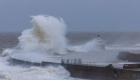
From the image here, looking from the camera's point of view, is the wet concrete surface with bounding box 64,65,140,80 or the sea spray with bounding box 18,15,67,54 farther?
the sea spray with bounding box 18,15,67,54

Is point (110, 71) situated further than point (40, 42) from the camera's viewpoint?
No

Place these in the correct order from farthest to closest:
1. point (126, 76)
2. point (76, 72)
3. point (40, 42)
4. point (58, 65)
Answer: point (40, 42) < point (58, 65) < point (76, 72) < point (126, 76)

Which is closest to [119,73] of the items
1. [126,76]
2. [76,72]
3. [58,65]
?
[126,76]

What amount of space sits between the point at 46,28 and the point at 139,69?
3917 centimetres

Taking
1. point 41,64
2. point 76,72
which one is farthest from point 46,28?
point 76,72

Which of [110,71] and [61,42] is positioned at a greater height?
[61,42]

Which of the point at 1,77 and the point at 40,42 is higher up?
the point at 40,42

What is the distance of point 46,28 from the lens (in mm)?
80062

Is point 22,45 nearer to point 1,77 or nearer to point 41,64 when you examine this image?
point 41,64

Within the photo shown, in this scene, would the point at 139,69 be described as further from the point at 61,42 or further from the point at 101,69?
the point at 61,42

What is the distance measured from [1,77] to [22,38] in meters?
38.4

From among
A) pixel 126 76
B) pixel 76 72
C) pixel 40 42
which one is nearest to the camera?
pixel 126 76

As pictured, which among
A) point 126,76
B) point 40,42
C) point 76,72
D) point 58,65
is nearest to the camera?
point 126,76

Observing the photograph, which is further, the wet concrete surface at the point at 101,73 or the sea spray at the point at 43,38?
the sea spray at the point at 43,38
